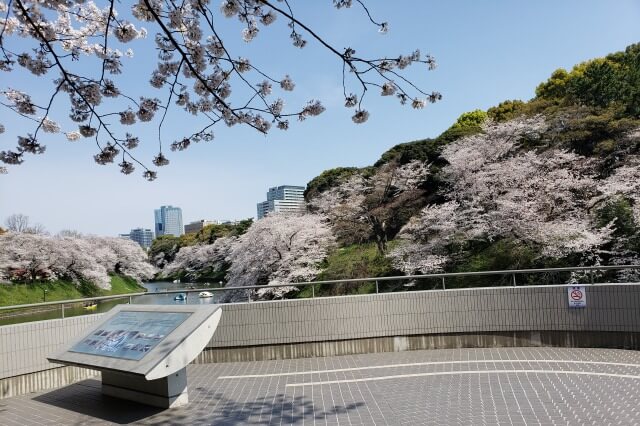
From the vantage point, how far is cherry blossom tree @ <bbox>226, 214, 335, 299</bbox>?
1043 inches

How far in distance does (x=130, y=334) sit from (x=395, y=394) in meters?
3.58

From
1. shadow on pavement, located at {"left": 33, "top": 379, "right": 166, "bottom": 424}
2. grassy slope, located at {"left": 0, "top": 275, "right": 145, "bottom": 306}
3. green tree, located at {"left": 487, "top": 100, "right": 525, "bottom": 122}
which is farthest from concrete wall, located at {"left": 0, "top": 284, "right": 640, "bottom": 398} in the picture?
grassy slope, located at {"left": 0, "top": 275, "right": 145, "bottom": 306}

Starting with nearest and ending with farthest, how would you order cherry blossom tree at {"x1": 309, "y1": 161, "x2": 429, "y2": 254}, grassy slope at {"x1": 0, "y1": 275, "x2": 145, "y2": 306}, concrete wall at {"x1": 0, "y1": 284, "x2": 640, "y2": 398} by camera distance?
concrete wall at {"x1": 0, "y1": 284, "x2": 640, "y2": 398}, cherry blossom tree at {"x1": 309, "y1": 161, "x2": 429, "y2": 254}, grassy slope at {"x1": 0, "y1": 275, "x2": 145, "y2": 306}

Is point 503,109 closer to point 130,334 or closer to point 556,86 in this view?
point 556,86

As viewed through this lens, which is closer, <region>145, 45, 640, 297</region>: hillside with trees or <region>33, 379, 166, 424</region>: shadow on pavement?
<region>33, 379, 166, 424</region>: shadow on pavement

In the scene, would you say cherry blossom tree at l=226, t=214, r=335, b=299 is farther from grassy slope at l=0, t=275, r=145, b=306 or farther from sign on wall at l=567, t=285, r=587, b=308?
sign on wall at l=567, t=285, r=587, b=308

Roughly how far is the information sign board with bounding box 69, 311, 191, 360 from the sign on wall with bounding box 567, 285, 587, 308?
21.3 feet

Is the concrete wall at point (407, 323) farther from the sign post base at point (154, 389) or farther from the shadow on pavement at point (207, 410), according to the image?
the sign post base at point (154, 389)

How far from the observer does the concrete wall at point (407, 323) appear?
336 inches

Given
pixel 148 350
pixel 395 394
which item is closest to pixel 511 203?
pixel 395 394

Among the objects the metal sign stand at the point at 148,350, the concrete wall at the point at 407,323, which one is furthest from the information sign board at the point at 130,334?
the concrete wall at the point at 407,323

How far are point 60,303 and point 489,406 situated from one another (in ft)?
21.8

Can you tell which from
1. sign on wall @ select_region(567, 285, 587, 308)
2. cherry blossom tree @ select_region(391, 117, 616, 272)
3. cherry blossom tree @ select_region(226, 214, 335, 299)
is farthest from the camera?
cherry blossom tree @ select_region(226, 214, 335, 299)

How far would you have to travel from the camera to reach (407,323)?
8.92 metres
